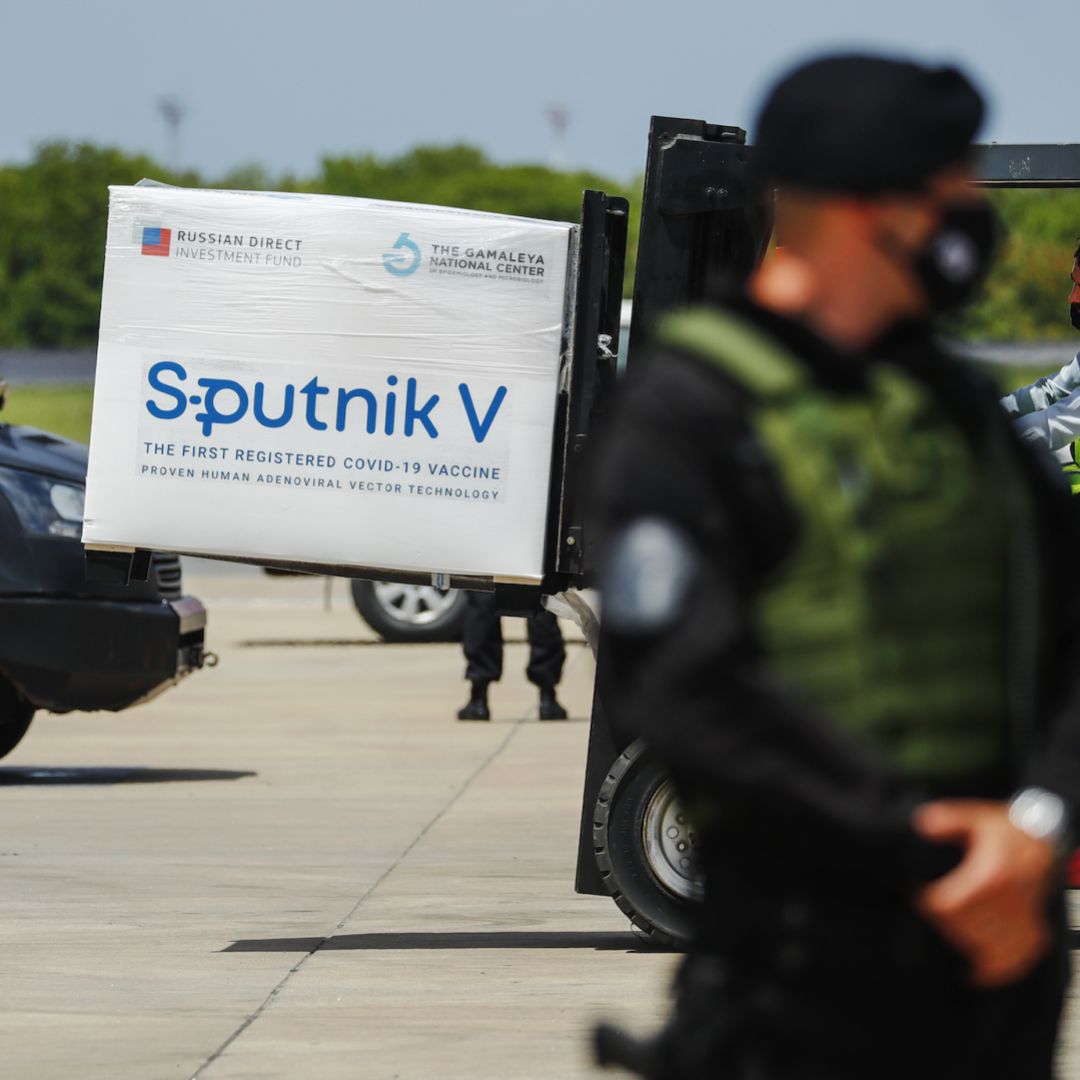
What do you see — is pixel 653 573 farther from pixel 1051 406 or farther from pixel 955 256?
pixel 1051 406

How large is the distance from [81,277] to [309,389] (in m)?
134

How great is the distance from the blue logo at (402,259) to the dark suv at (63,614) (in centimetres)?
410

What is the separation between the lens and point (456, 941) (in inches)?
285

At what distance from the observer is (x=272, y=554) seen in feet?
22.3

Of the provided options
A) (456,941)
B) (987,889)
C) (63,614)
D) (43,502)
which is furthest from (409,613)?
(987,889)

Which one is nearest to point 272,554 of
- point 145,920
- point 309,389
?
point 309,389

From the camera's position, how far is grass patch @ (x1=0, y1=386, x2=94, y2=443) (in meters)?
70.0

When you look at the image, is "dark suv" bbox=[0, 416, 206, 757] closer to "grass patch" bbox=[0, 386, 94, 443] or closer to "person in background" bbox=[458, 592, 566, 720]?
"person in background" bbox=[458, 592, 566, 720]

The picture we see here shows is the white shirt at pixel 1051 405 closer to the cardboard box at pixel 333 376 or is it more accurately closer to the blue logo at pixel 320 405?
the cardboard box at pixel 333 376

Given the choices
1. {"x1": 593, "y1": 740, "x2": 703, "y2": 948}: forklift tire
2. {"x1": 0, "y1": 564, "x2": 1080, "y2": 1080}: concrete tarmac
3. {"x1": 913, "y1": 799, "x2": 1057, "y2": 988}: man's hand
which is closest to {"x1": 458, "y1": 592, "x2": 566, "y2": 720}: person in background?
{"x1": 0, "y1": 564, "x2": 1080, "y2": 1080}: concrete tarmac

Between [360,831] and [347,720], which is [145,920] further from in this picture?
[347,720]

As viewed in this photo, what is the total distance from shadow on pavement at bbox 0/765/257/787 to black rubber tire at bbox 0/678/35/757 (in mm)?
179

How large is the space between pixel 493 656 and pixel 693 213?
760 cm

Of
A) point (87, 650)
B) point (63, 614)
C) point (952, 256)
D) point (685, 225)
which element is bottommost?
point (87, 650)
